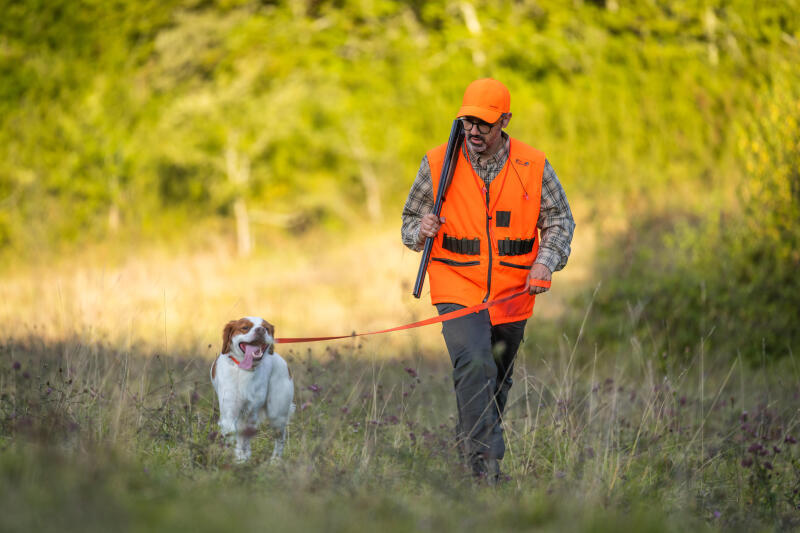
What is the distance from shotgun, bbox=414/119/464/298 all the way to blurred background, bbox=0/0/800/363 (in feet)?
8.69

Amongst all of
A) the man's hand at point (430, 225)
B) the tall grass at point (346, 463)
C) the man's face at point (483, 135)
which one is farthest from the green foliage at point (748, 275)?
the man's hand at point (430, 225)

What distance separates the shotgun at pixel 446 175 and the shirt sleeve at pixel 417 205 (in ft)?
0.43

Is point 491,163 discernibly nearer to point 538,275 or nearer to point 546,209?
point 546,209


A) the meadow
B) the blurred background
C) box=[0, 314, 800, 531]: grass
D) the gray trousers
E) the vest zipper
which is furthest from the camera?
the blurred background

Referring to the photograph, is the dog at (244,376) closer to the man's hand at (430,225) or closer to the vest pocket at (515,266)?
the man's hand at (430,225)

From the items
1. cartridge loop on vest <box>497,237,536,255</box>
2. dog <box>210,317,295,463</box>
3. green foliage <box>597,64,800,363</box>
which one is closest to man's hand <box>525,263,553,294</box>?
cartridge loop on vest <box>497,237,536,255</box>

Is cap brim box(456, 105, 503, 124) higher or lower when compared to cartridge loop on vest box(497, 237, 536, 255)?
higher

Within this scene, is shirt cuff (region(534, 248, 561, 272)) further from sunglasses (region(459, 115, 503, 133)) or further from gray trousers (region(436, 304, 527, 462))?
sunglasses (region(459, 115, 503, 133))

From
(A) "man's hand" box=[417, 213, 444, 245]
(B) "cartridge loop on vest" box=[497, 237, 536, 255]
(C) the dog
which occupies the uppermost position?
(A) "man's hand" box=[417, 213, 444, 245]

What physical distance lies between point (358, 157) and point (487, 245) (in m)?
18.9

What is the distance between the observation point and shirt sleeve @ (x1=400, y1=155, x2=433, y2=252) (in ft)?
16.8

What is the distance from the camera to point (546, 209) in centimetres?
504

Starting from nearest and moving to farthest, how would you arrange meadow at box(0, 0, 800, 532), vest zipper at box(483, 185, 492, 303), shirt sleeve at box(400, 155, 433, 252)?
meadow at box(0, 0, 800, 532), vest zipper at box(483, 185, 492, 303), shirt sleeve at box(400, 155, 433, 252)

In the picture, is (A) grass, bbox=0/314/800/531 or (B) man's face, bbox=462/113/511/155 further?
(B) man's face, bbox=462/113/511/155
